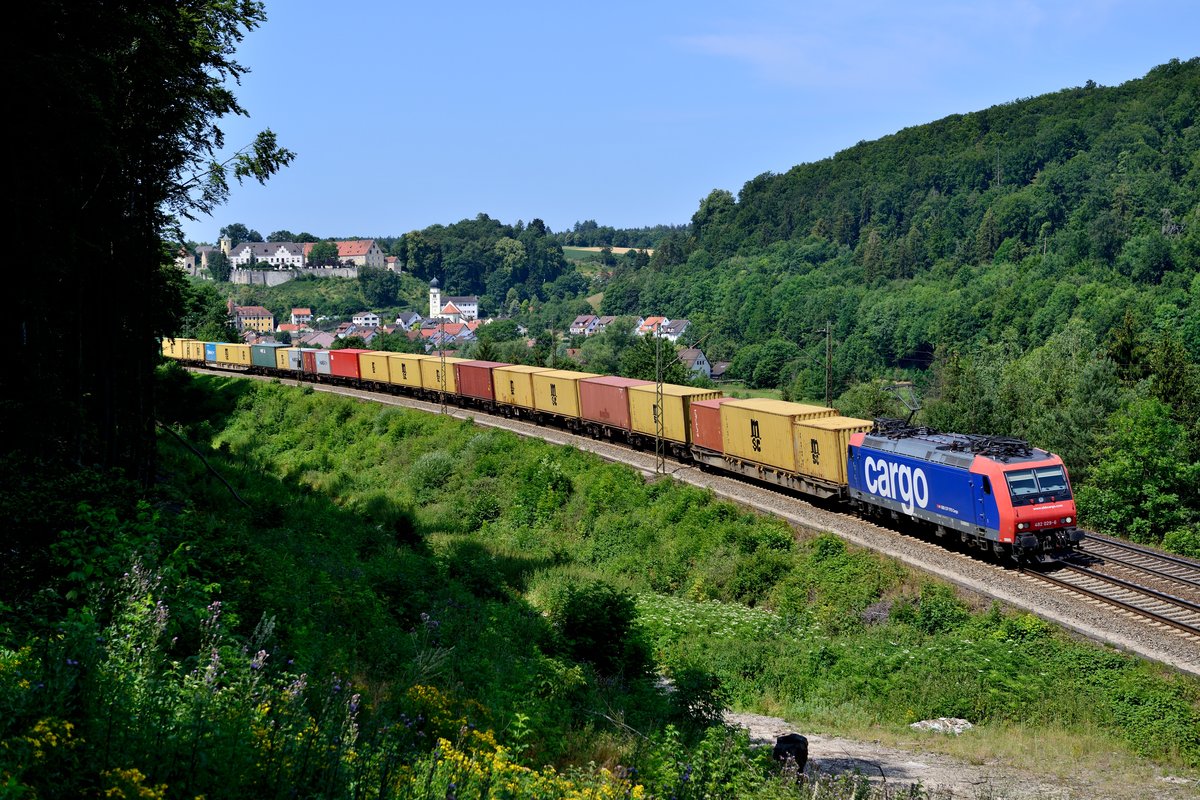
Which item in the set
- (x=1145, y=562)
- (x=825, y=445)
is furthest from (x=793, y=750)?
(x=825, y=445)

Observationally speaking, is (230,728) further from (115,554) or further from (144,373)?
(144,373)

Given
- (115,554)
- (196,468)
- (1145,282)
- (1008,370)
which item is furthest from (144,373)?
(1145,282)

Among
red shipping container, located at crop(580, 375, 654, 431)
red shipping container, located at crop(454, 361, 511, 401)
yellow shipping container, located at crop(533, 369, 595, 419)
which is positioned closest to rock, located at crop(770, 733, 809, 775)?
red shipping container, located at crop(580, 375, 654, 431)

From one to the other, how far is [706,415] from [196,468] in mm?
17139

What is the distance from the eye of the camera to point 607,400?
131ft

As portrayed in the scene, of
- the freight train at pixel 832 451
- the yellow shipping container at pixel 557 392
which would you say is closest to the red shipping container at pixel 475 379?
the freight train at pixel 832 451

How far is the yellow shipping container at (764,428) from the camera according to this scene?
1146 inches

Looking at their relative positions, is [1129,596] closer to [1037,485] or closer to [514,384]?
[1037,485]

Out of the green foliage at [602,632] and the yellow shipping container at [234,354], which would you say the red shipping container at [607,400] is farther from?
the yellow shipping container at [234,354]

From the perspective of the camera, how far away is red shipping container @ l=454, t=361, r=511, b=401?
4994 centimetres

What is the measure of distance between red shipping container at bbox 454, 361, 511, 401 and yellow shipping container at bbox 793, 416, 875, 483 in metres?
24.0

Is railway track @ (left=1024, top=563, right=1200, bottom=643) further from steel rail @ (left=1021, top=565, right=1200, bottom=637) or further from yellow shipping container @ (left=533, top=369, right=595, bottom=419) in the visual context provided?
yellow shipping container @ (left=533, top=369, right=595, bottom=419)

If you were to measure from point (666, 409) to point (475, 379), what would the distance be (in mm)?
17732

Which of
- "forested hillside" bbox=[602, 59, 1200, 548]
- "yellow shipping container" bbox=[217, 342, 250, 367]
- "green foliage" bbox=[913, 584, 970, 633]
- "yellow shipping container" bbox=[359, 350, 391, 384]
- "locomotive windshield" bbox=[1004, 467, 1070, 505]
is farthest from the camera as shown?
"yellow shipping container" bbox=[217, 342, 250, 367]
